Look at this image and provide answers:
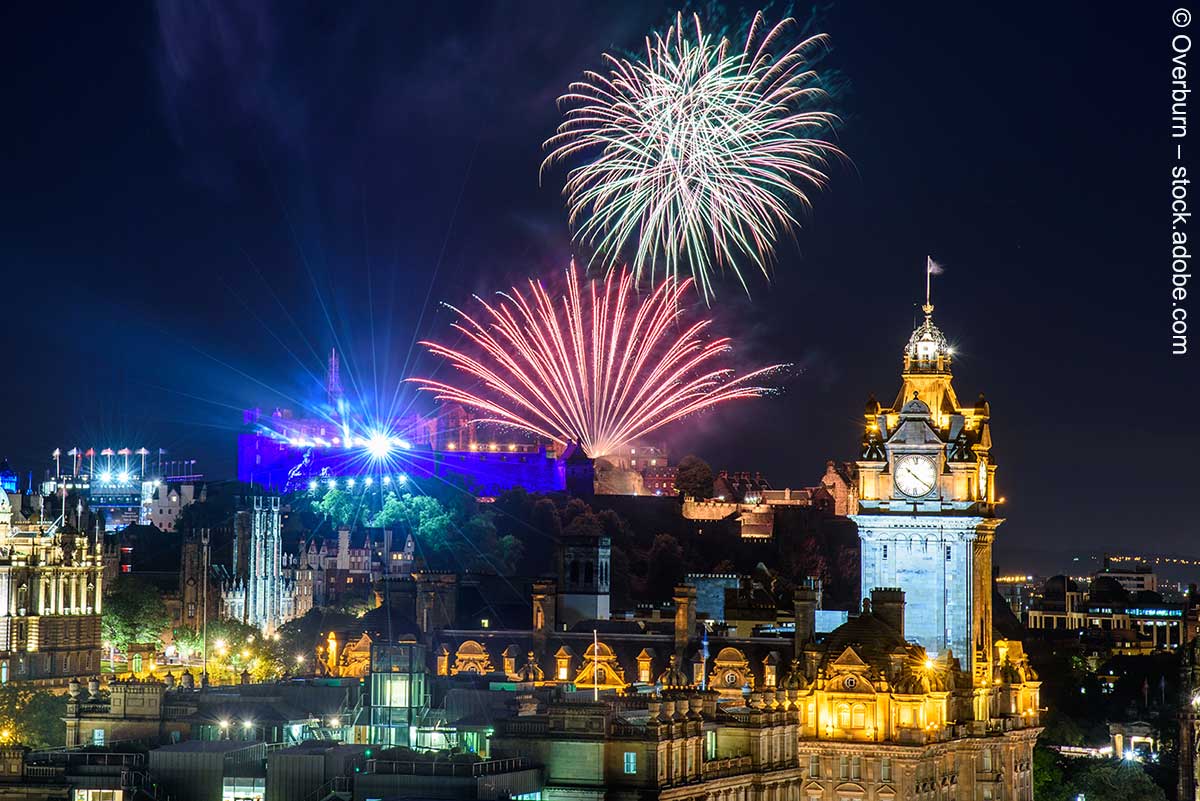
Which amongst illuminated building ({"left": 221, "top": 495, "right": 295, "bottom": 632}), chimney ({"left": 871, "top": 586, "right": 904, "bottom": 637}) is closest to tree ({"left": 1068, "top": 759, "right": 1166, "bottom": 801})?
chimney ({"left": 871, "top": 586, "right": 904, "bottom": 637})

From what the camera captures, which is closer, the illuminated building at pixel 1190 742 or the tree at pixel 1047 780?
the tree at pixel 1047 780

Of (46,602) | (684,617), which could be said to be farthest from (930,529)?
(46,602)

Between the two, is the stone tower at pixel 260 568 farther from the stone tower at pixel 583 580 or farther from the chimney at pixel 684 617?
the chimney at pixel 684 617

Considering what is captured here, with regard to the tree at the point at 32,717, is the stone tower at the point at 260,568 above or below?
above

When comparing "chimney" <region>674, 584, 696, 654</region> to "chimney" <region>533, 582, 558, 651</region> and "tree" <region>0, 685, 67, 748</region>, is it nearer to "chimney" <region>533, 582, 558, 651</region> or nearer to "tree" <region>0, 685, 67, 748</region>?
"chimney" <region>533, 582, 558, 651</region>

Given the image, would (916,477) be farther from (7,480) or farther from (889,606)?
(7,480)

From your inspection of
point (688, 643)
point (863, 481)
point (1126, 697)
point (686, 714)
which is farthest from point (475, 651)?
point (1126, 697)

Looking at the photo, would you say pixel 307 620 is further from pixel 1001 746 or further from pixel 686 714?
pixel 686 714

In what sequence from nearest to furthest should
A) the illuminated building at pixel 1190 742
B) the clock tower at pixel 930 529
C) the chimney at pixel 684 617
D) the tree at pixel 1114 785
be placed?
the clock tower at pixel 930 529 < the chimney at pixel 684 617 < the tree at pixel 1114 785 < the illuminated building at pixel 1190 742

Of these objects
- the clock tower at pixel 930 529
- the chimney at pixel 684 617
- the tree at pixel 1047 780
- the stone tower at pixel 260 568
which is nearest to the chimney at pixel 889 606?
the clock tower at pixel 930 529
